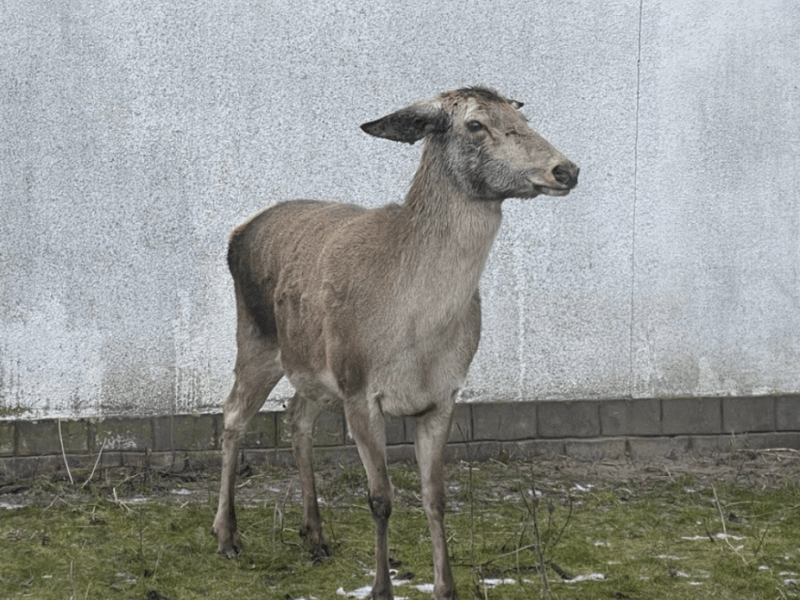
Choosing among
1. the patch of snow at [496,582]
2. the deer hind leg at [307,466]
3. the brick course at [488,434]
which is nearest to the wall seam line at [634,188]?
the brick course at [488,434]

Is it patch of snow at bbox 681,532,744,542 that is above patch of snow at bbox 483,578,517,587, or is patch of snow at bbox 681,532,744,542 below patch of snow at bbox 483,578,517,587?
above

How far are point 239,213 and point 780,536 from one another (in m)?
4.05

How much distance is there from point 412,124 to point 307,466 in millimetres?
2036

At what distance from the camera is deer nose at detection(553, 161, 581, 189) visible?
4.39 metres

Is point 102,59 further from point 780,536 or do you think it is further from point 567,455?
point 780,536

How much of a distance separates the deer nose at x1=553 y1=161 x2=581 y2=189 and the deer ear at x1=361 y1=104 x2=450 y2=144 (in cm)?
62

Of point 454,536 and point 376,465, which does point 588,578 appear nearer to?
point 454,536

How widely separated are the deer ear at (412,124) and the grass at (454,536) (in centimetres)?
173

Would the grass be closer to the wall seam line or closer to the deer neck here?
the wall seam line

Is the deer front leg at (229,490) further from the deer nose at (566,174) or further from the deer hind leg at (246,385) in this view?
the deer nose at (566,174)

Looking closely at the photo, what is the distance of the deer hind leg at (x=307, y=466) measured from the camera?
5.48 metres

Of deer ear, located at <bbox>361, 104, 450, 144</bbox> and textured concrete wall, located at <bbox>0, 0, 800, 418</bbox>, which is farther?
textured concrete wall, located at <bbox>0, 0, 800, 418</bbox>

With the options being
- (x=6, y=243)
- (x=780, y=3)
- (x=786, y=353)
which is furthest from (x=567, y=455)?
(x=6, y=243)

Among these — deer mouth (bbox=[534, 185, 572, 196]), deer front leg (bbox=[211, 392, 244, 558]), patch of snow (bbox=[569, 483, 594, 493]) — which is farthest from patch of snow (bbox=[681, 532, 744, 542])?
deer front leg (bbox=[211, 392, 244, 558])
